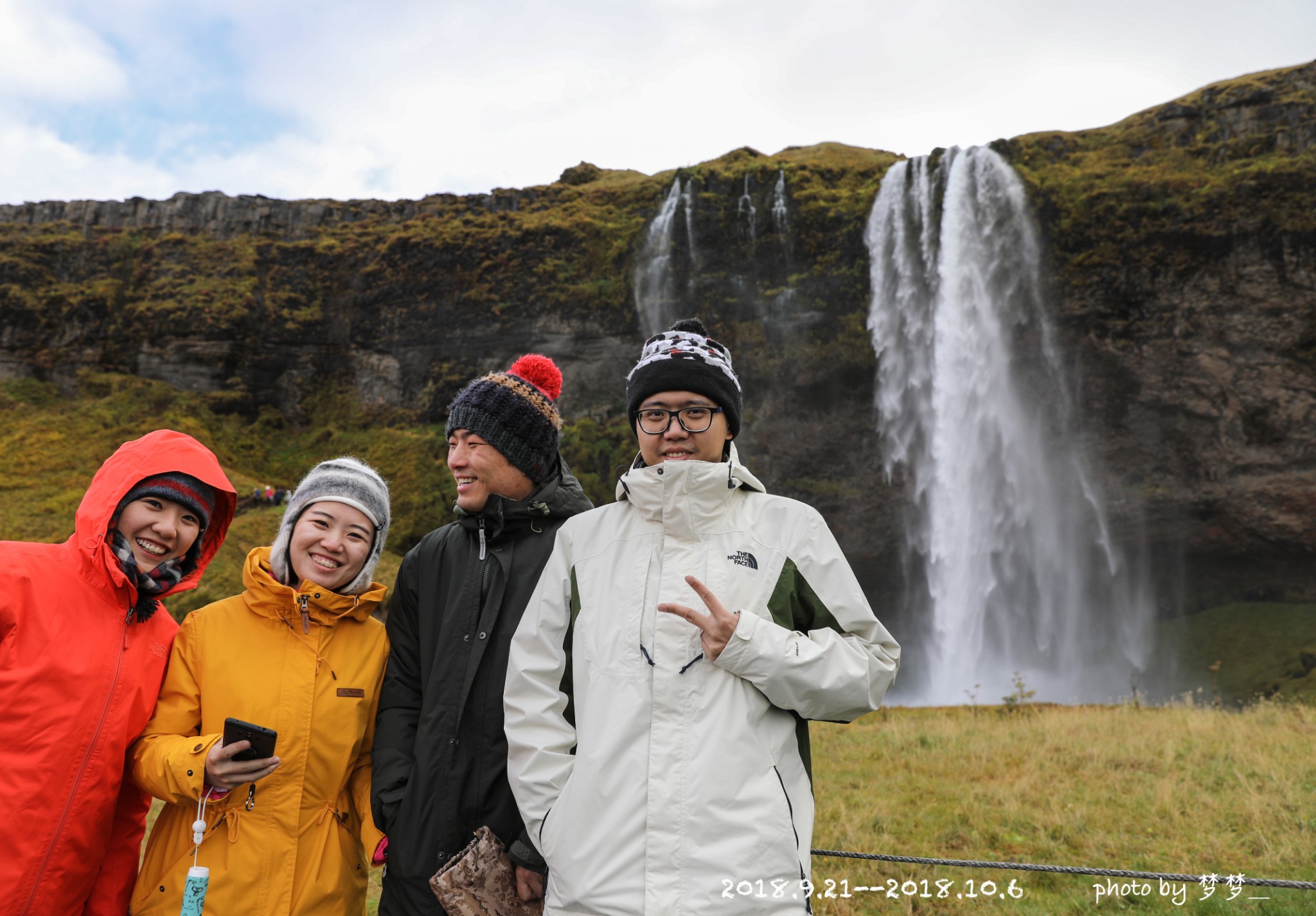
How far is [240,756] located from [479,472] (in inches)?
52.4

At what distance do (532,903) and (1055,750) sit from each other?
29.0ft

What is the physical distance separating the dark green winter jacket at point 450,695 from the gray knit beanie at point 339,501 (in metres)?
0.19

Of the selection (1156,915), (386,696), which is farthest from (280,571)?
(1156,915)

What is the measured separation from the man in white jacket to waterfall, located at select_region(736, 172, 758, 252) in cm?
2647

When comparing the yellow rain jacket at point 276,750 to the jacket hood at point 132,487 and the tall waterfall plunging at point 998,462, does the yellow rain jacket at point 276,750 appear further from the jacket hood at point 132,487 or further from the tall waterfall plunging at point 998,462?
the tall waterfall plunging at point 998,462

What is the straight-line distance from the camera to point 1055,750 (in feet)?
30.8

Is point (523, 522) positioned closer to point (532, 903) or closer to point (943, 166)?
point (532, 903)

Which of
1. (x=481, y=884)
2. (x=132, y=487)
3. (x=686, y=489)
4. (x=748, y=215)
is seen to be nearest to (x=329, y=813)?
(x=481, y=884)

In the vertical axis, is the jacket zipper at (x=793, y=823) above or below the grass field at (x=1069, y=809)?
above

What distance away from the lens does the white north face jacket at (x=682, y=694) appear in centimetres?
213

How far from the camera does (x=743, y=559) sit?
248 centimetres

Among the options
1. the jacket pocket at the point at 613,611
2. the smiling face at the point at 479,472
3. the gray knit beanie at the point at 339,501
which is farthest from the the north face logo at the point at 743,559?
the gray knit beanie at the point at 339,501

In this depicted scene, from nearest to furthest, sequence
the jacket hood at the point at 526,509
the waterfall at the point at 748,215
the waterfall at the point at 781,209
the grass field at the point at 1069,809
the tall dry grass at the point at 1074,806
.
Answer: the jacket hood at the point at 526,509 → the grass field at the point at 1069,809 → the tall dry grass at the point at 1074,806 → the waterfall at the point at 781,209 → the waterfall at the point at 748,215

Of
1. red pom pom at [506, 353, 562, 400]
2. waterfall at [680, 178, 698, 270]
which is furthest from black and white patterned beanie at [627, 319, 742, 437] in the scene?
waterfall at [680, 178, 698, 270]
